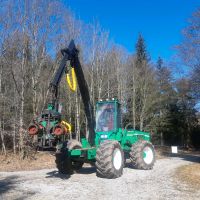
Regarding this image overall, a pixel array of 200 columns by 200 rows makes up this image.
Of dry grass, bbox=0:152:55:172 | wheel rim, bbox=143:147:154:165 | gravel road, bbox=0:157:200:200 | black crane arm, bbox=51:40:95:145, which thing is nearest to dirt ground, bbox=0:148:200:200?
gravel road, bbox=0:157:200:200

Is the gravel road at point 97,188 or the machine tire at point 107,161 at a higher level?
the machine tire at point 107,161

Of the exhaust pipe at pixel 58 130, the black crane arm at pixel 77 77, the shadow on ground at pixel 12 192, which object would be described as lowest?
the shadow on ground at pixel 12 192

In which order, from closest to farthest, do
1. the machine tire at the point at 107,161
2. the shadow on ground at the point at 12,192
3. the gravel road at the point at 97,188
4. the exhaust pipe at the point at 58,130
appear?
the shadow on ground at the point at 12,192 < the gravel road at the point at 97,188 < the exhaust pipe at the point at 58,130 < the machine tire at the point at 107,161

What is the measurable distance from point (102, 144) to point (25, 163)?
7248 millimetres

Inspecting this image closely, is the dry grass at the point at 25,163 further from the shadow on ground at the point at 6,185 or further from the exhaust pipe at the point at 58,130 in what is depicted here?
the exhaust pipe at the point at 58,130

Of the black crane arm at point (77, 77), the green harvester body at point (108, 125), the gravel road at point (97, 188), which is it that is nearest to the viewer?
the gravel road at point (97, 188)

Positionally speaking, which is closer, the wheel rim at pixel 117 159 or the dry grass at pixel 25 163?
the wheel rim at pixel 117 159

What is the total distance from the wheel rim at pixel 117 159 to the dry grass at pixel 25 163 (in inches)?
206

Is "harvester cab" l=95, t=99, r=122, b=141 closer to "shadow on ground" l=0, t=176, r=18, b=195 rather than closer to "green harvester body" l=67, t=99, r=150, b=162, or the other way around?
"green harvester body" l=67, t=99, r=150, b=162

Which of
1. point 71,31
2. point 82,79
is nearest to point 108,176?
point 82,79

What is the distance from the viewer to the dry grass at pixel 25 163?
15.5 metres

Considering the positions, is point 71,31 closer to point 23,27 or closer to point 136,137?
point 23,27

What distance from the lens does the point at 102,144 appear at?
11.4m

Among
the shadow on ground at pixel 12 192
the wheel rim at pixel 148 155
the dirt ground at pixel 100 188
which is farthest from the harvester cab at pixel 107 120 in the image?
the shadow on ground at pixel 12 192
